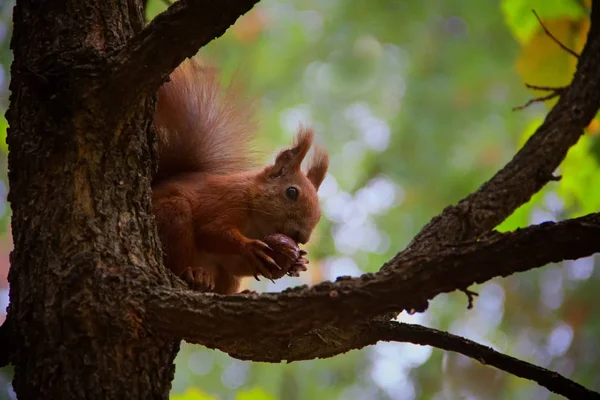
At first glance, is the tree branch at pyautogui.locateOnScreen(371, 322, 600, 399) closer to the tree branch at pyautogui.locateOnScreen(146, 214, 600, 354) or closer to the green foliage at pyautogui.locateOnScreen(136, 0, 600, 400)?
the tree branch at pyautogui.locateOnScreen(146, 214, 600, 354)

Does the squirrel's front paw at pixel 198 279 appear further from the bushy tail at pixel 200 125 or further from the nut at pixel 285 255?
the bushy tail at pixel 200 125

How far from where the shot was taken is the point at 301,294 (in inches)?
49.3

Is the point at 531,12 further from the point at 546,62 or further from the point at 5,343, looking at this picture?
the point at 5,343

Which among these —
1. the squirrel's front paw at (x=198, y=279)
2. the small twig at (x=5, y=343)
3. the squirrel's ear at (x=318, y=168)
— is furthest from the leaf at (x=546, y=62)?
the small twig at (x=5, y=343)

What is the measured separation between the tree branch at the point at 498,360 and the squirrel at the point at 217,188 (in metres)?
0.64

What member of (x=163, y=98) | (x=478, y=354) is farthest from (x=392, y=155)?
(x=478, y=354)

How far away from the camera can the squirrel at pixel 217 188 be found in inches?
81.3

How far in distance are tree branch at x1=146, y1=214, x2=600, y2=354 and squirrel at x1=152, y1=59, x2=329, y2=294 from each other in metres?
0.66

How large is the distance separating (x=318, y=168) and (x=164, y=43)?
5.09ft

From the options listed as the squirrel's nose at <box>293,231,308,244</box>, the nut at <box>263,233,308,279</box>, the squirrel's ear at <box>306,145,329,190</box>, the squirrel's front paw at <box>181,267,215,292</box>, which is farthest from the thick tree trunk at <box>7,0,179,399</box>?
the squirrel's ear at <box>306,145,329,190</box>

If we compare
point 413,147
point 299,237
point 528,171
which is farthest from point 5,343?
point 413,147

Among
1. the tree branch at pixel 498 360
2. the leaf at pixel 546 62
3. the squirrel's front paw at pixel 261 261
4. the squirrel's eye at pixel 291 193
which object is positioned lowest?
the tree branch at pixel 498 360

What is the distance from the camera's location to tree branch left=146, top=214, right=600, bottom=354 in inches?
44.5

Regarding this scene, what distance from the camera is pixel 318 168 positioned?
2.84 m
